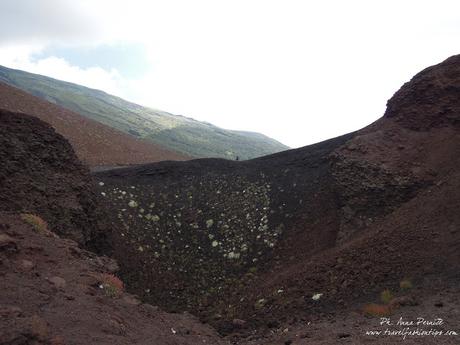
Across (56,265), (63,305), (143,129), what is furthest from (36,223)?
(143,129)

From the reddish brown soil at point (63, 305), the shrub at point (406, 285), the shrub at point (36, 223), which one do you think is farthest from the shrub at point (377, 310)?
the shrub at point (36, 223)

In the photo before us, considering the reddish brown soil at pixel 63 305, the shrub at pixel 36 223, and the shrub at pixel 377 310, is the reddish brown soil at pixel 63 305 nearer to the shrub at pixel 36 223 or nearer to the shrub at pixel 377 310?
the shrub at pixel 36 223

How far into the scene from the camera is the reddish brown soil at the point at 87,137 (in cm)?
5850

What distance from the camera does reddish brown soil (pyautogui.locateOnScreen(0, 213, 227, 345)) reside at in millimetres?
6934

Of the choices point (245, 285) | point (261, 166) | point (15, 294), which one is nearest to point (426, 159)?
point (245, 285)

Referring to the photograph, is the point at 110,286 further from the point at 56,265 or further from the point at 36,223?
the point at 36,223

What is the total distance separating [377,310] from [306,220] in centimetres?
898

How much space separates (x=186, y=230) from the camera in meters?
19.9

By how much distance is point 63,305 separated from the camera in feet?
27.0

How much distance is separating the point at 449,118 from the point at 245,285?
403 inches

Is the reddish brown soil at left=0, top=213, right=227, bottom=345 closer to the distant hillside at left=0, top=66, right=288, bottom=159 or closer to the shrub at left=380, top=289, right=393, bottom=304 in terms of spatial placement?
the shrub at left=380, top=289, right=393, bottom=304

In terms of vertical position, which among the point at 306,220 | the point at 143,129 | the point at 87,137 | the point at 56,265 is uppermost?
the point at 306,220

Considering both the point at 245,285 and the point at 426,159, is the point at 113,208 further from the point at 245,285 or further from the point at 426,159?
the point at 426,159

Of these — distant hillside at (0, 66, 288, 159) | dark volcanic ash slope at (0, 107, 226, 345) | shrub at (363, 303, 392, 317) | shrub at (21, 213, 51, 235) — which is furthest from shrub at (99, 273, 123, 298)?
distant hillside at (0, 66, 288, 159)
